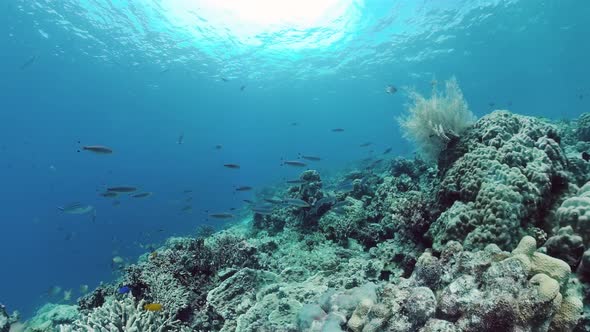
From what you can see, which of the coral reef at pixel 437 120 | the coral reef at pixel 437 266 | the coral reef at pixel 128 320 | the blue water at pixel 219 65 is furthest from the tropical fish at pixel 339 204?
the blue water at pixel 219 65

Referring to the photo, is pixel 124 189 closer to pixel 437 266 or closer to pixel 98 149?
pixel 98 149

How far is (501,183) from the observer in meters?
4.79

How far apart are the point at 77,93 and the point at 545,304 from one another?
5836 centimetres

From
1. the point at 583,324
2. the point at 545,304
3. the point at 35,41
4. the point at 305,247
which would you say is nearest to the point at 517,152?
the point at 583,324

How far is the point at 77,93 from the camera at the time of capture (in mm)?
47688

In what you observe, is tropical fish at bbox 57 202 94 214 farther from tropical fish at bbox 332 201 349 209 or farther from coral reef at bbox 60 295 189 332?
tropical fish at bbox 332 201 349 209

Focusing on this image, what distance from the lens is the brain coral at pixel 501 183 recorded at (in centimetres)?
435

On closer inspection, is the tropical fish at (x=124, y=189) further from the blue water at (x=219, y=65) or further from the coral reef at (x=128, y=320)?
the blue water at (x=219, y=65)

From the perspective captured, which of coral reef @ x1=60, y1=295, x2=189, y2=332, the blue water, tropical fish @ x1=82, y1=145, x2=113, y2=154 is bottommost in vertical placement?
coral reef @ x1=60, y1=295, x2=189, y2=332

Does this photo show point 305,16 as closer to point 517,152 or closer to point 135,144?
point 517,152

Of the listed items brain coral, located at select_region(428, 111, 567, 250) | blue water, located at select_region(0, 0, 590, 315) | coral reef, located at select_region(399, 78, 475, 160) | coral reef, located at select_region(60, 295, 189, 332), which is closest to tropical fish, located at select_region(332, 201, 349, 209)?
coral reef, located at select_region(399, 78, 475, 160)

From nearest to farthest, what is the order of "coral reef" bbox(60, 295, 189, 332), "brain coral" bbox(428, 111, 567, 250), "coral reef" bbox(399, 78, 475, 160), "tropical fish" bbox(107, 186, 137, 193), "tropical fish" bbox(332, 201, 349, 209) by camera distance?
"brain coral" bbox(428, 111, 567, 250), "coral reef" bbox(60, 295, 189, 332), "coral reef" bbox(399, 78, 475, 160), "tropical fish" bbox(332, 201, 349, 209), "tropical fish" bbox(107, 186, 137, 193)

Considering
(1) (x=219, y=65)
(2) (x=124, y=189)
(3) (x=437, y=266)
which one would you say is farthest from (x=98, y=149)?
(1) (x=219, y=65)

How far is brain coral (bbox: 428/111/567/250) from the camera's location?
4348 mm
